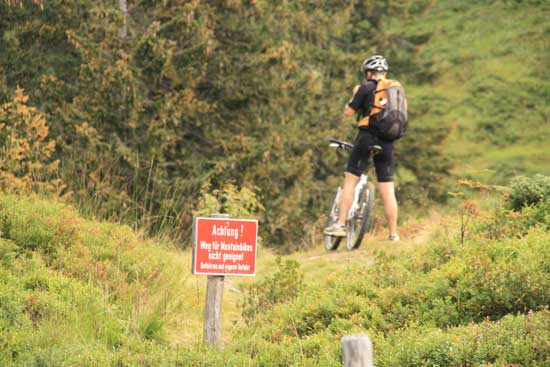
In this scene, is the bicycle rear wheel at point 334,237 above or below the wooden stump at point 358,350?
below

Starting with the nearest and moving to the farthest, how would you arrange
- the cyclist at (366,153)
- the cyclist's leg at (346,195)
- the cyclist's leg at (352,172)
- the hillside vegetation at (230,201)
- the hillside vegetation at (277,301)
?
the hillside vegetation at (277,301)
the hillside vegetation at (230,201)
the cyclist at (366,153)
the cyclist's leg at (352,172)
the cyclist's leg at (346,195)

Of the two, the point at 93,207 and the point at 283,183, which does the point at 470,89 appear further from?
the point at 93,207

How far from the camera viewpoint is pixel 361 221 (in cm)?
1123

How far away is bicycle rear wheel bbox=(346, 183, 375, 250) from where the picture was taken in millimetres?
11102

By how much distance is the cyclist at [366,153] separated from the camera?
10672 millimetres

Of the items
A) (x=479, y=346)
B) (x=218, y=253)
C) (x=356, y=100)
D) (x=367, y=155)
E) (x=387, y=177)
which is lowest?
(x=479, y=346)

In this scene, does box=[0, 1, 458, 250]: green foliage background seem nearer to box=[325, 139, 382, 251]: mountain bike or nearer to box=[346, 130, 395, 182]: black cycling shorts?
box=[325, 139, 382, 251]: mountain bike

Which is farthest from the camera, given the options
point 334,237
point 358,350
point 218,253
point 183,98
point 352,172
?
point 183,98

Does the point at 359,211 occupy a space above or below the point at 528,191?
below

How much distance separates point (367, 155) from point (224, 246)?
4537mm

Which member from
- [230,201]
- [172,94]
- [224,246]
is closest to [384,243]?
[230,201]

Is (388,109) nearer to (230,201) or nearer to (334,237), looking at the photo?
(334,237)

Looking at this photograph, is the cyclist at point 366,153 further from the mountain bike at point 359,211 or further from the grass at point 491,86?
the grass at point 491,86

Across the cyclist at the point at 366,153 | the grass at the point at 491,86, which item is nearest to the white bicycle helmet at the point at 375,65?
the cyclist at the point at 366,153
